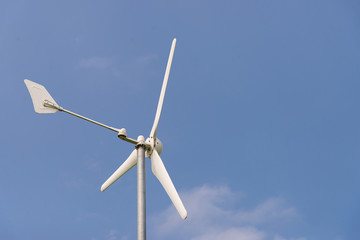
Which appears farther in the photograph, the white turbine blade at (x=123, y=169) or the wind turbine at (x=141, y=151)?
the white turbine blade at (x=123, y=169)

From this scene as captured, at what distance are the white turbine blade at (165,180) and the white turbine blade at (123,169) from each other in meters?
0.98

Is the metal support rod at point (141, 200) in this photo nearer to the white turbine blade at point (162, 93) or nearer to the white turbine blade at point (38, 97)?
the white turbine blade at point (162, 93)

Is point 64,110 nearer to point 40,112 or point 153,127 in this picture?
point 40,112

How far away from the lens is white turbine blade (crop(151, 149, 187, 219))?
1511 centimetres

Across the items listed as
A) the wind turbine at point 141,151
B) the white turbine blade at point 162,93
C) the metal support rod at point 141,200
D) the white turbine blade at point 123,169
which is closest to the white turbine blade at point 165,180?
the wind turbine at point 141,151

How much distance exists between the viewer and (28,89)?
54.4 feet

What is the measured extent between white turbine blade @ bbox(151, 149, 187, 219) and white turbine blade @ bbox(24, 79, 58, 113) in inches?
163

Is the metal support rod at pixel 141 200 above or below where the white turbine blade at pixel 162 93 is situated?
below

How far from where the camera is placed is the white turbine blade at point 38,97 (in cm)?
1664

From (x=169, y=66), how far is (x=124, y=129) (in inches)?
167

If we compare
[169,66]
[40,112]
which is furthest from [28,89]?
[169,66]

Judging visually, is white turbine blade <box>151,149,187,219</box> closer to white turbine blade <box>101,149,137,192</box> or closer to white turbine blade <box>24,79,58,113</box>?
white turbine blade <box>101,149,137,192</box>

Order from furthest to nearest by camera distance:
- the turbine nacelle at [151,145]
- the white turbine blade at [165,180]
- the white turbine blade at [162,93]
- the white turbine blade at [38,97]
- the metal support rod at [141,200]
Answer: the white turbine blade at [162,93] → the white turbine blade at [38,97] → the turbine nacelle at [151,145] → the white turbine blade at [165,180] → the metal support rod at [141,200]

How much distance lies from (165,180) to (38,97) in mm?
5645
